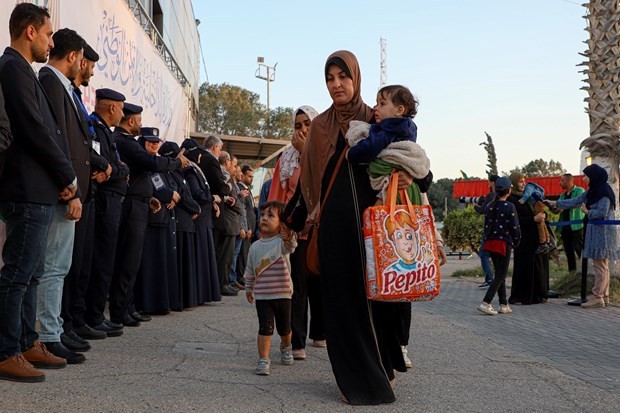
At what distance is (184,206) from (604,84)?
25.7ft

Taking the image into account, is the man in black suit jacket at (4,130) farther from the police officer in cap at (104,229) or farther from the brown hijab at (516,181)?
the brown hijab at (516,181)

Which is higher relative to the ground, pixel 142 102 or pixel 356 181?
pixel 142 102

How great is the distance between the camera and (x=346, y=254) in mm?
4438

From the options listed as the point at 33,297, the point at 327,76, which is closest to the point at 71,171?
the point at 33,297

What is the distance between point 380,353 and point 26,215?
7.45 feet

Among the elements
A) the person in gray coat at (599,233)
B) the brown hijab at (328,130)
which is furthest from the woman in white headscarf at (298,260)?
the person in gray coat at (599,233)

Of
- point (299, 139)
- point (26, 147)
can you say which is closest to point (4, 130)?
point (26, 147)

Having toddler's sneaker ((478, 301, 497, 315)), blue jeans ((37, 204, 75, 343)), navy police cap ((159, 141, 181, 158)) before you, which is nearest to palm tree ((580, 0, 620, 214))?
toddler's sneaker ((478, 301, 497, 315))

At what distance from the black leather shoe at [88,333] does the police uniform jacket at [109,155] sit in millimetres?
1175

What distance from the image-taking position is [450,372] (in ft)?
17.4

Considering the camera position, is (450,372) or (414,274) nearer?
(414,274)

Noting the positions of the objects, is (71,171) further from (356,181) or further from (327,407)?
(327,407)

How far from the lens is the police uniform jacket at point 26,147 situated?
174 inches

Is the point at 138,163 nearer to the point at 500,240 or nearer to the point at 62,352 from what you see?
the point at 62,352
